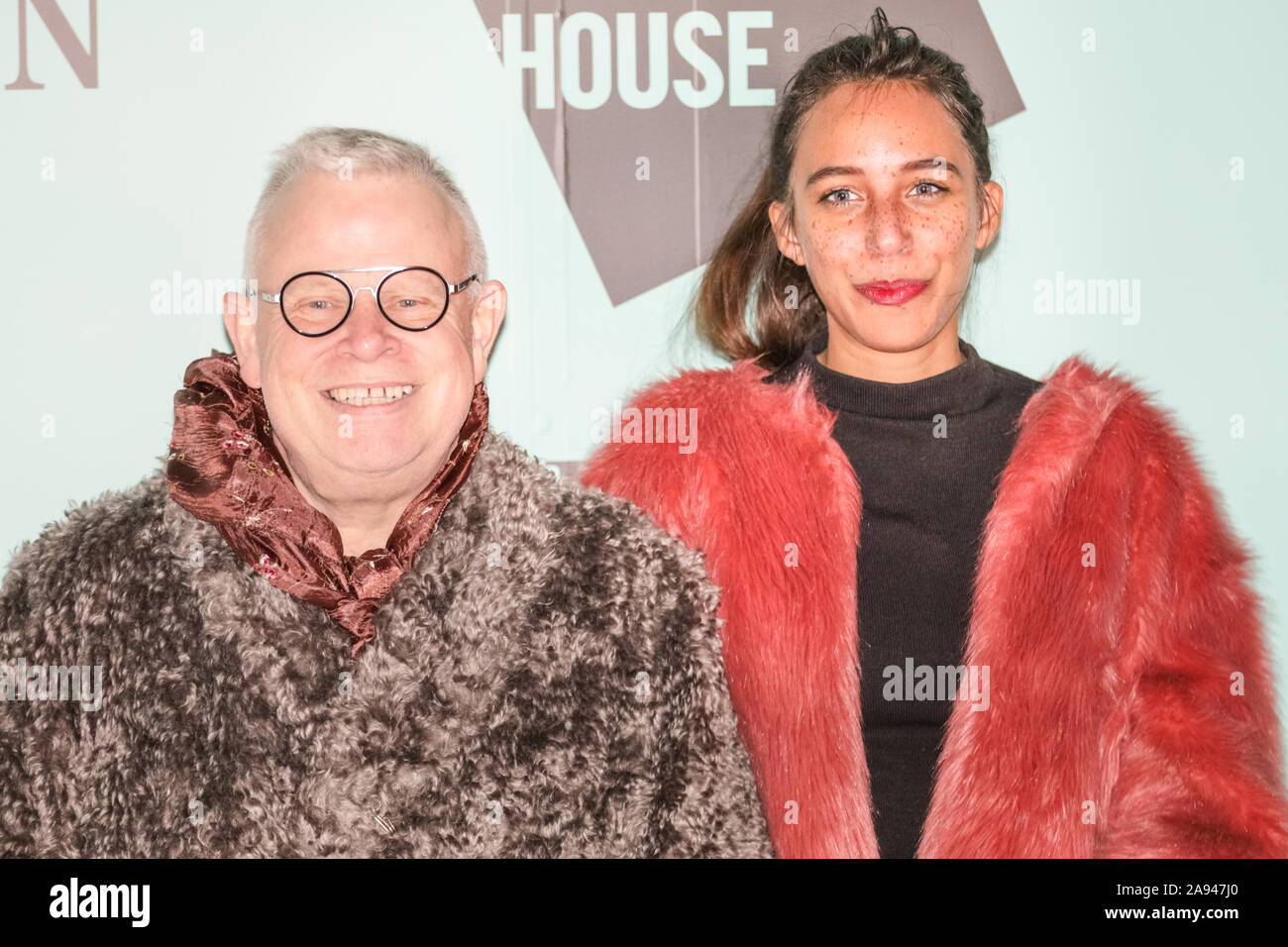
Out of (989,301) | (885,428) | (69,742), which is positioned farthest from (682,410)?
(69,742)

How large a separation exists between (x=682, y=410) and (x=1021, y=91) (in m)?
0.92

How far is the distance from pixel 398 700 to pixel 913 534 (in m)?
0.81

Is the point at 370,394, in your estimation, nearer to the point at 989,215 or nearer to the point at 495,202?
the point at 495,202

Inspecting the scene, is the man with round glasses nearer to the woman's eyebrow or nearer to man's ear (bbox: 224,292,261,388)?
man's ear (bbox: 224,292,261,388)

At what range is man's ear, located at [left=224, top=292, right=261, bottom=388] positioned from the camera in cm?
159

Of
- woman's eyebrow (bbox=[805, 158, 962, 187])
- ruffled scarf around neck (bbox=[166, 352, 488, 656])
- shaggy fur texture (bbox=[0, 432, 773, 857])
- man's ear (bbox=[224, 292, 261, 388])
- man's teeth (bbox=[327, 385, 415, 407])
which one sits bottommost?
shaggy fur texture (bbox=[0, 432, 773, 857])

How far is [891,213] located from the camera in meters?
1.76

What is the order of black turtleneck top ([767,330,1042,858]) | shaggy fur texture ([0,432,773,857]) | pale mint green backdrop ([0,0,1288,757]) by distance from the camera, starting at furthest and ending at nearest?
pale mint green backdrop ([0,0,1288,757]) → black turtleneck top ([767,330,1042,858]) → shaggy fur texture ([0,432,773,857])

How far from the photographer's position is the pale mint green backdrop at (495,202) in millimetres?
2117

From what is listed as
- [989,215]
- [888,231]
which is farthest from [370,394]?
[989,215]

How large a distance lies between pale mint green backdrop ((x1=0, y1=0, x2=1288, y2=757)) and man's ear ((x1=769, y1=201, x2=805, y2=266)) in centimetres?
25

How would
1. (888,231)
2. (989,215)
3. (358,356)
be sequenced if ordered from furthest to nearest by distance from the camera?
(989,215), (888,231), (358,356)

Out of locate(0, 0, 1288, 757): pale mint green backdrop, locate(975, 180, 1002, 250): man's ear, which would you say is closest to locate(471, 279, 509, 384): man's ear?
locate(0, 0, 1288, 757): pale mint green backdrop
